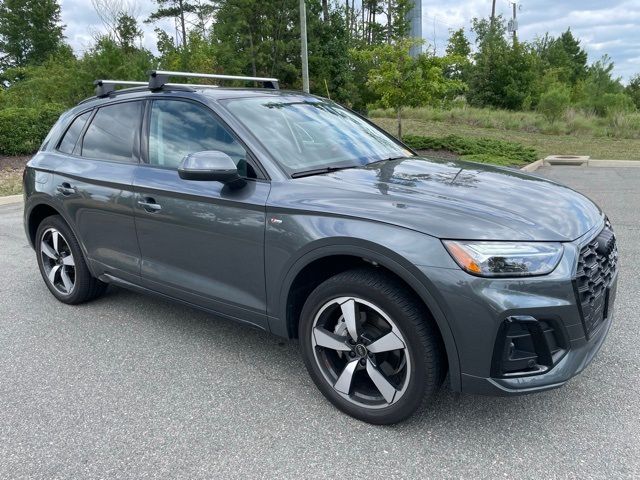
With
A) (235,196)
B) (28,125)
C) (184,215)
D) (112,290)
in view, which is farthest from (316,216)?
(28,125)

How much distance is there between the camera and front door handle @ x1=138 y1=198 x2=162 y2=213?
334 centimetres

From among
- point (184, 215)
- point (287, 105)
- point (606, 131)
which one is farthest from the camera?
point (606, 131)

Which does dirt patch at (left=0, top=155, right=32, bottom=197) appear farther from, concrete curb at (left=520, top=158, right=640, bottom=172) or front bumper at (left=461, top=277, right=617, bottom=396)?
concrete curb at (left=520, top=158, right=640, bottom=172)

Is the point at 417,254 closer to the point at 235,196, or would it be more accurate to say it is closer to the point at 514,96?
the point at 235,196

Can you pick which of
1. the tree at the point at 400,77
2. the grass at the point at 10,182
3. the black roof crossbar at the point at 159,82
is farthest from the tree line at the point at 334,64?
the black roof crossbar at the point at 159,82

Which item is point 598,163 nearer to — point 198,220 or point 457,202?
point 457,202

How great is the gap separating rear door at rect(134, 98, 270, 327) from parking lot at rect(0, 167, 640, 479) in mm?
457

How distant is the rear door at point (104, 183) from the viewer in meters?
3.61

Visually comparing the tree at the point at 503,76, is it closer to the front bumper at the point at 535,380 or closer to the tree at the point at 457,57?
the tree at the point at 457,57

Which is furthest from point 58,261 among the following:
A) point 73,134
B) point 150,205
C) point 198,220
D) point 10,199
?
point 10,199

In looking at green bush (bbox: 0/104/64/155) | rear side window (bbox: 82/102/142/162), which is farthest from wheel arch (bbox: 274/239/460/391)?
green bush (bbox: 0/104/64/155)

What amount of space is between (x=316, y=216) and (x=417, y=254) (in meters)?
0.58

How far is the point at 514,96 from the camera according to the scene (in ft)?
96.1

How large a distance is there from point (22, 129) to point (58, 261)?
1078cm
